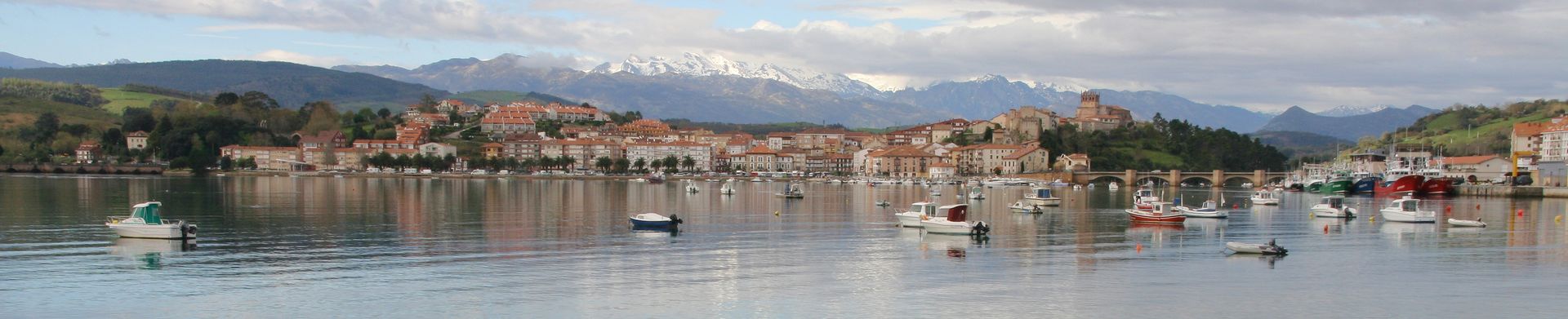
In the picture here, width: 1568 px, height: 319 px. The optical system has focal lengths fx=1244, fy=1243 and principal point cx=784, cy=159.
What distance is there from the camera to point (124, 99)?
170 m

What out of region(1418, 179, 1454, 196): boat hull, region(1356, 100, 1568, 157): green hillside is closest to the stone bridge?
region(1356, 100, 1568, 157): green hillside

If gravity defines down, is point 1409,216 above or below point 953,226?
below

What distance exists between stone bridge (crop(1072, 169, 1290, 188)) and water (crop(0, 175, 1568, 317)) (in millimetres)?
69057

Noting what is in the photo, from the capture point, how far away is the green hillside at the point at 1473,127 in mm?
123750

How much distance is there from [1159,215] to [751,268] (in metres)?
20.7

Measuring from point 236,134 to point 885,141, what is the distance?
83.7 meters

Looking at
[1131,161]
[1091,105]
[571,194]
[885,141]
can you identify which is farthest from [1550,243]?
[885,141]

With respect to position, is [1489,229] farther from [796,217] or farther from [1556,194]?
[1556,194]

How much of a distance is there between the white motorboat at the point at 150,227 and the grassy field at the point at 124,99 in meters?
139

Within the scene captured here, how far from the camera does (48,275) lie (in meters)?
24.0

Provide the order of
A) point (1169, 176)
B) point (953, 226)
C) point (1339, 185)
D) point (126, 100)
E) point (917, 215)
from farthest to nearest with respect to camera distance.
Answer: point (126, 100)
point (1169, 176)
point (1339, 185)
point (917, 215)
point (953, 226)

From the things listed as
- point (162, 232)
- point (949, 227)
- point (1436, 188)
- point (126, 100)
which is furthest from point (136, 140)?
point (1436, 188)

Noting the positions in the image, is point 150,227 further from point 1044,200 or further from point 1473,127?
point 1473,127

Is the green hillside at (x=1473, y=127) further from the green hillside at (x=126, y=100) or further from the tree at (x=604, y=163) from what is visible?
the green hillside at (x=126, y=100)
